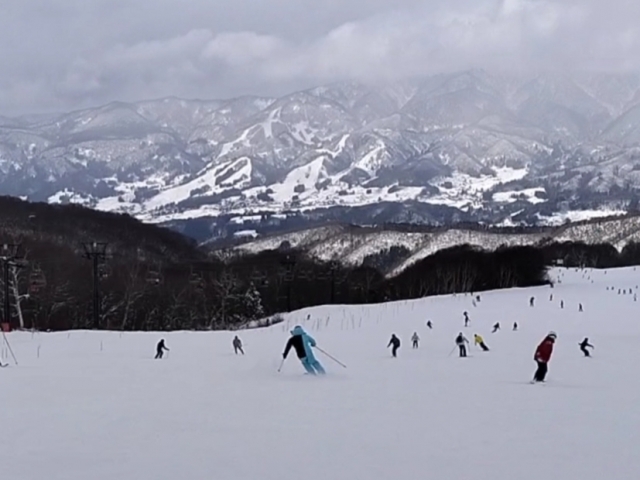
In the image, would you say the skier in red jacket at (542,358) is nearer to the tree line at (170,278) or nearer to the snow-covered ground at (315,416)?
the snow-covered ground at (315,416)

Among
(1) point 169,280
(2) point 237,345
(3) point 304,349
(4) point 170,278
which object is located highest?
(4) point 170,278

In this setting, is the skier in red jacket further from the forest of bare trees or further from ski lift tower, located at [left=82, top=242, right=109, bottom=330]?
the forest of bare trees

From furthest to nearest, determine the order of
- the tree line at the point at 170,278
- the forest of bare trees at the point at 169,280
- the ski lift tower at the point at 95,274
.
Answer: the tree line at the point at 170,278 < the forest of bare trees at the point at 169,280 < the ski lift tower at the point at 95,274

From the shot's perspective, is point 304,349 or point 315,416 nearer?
point 315,416

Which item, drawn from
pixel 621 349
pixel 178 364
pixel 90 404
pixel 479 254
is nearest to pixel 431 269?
pixel 479 254

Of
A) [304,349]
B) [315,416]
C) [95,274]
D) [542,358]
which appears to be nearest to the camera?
[315,416]

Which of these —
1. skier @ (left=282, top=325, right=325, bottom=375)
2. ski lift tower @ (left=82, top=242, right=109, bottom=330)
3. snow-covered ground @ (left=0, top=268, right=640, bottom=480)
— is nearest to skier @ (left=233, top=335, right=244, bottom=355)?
snow-covered ground @ (left=0, top=268, right=640, bottom=480)

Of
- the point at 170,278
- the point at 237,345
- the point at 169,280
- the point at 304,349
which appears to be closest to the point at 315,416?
the point at 304,349

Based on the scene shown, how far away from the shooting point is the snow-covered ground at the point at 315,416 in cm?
948

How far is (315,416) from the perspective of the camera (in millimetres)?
12938

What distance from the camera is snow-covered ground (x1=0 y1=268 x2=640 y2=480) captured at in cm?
948

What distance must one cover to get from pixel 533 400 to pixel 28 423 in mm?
8412

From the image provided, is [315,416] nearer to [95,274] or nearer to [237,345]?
[237,345]

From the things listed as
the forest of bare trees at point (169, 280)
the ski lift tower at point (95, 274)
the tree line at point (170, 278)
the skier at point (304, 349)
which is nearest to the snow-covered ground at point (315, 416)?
the skier at point (304, 349)
